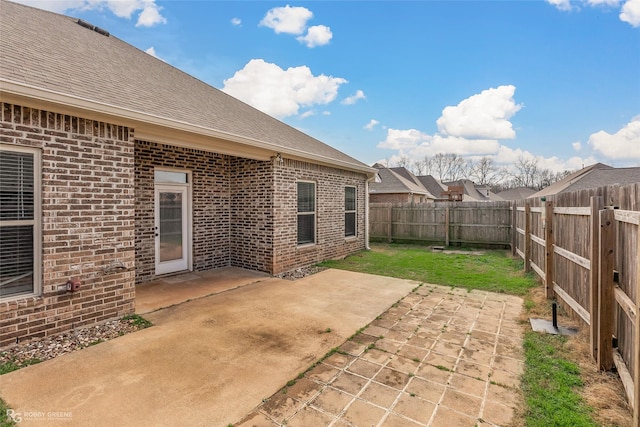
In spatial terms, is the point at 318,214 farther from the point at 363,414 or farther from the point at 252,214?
the point at 363,414

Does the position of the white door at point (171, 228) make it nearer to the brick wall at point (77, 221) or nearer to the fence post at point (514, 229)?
the brick wall at point (77, 221)

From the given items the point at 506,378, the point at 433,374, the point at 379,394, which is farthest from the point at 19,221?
the point at 506,378

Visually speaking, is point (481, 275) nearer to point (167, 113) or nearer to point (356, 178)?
point (356, 178)

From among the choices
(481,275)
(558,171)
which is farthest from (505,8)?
(558,171)

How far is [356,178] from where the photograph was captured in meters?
10.6

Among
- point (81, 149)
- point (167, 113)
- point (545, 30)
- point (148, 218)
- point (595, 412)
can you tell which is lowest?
point (595, 412)

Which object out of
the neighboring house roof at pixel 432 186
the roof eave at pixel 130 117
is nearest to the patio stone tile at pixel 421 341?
the roof eave at pixel 130 117

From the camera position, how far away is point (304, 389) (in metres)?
2.75

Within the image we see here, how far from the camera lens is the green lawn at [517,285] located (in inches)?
97.5

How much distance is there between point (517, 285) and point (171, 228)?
7.51 metres

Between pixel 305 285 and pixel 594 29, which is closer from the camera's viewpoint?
pixel 305 285

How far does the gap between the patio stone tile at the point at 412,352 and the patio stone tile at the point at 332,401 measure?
1045 millimetres

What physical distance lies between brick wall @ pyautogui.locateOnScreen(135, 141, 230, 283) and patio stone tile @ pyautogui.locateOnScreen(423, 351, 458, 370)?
5.60 meters

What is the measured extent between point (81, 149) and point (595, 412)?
5984 millimetres
